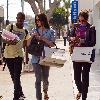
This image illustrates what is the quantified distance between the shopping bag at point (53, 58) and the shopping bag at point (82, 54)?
0.29 metres

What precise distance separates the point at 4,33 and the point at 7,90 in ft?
Answer: 8.43

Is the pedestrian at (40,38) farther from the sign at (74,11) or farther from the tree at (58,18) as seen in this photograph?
the tree at (58,18)

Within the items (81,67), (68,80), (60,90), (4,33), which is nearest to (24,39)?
(4,33)

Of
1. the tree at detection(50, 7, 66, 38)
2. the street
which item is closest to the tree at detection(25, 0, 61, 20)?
the street

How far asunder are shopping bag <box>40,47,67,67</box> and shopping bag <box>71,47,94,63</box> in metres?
0.29

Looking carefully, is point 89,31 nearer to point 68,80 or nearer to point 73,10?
point 68,80

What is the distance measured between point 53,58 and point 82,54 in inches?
24.8

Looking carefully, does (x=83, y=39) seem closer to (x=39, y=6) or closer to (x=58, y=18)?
(x=39, y=6)

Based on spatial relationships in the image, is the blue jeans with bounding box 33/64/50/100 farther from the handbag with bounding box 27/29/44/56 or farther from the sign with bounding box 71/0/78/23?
the sign with bounding box 71/0/78/23

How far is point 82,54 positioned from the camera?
957 cm

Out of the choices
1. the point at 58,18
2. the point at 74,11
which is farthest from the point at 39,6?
the point at 58,18

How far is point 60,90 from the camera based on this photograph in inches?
463

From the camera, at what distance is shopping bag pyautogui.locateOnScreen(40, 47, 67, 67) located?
924cm

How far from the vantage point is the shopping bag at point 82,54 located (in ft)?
31.1
